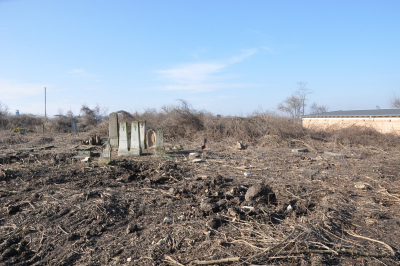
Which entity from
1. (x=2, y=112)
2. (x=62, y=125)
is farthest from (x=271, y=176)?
(x=2, y=112)

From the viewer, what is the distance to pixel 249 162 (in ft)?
31.0

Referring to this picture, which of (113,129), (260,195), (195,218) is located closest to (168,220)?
(195,218)

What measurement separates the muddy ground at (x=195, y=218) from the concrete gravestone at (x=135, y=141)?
2804 millimetres

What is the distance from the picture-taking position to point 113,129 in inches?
442

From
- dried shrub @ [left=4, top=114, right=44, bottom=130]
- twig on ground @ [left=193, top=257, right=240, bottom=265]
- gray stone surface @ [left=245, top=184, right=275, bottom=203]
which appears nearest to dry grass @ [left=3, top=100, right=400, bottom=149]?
gray stone surface @ [left=245, top=184, right=275, bottom=203]

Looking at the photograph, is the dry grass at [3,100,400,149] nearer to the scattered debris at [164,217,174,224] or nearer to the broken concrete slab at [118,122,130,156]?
the broken concrete slab at [118,122,130,156]

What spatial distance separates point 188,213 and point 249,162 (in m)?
5.44

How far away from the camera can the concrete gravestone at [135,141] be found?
10.5 m

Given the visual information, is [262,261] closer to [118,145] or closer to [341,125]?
[118,145]

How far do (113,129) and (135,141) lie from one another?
131cm

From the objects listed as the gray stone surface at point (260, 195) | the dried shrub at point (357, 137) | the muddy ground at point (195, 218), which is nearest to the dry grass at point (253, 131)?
the dried shrub at point (357, 137)

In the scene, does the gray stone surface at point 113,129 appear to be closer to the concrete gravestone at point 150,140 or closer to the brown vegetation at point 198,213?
the concrete gravestone at point 150,140

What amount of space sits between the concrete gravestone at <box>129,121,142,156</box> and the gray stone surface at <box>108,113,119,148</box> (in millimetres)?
1043

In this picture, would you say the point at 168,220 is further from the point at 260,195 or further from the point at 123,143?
the point at 123,143
